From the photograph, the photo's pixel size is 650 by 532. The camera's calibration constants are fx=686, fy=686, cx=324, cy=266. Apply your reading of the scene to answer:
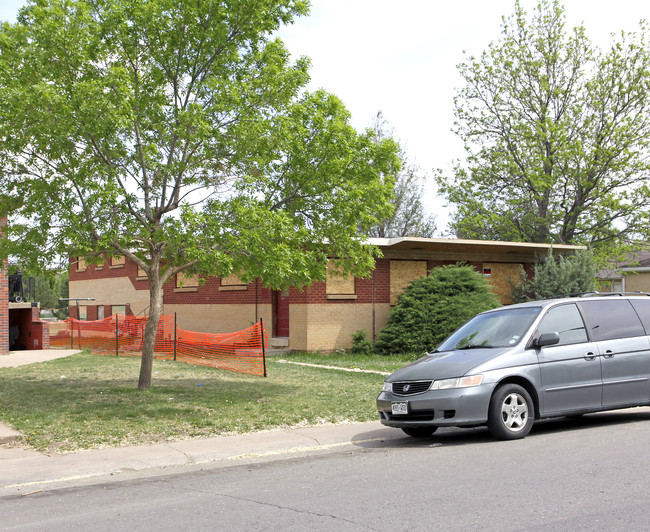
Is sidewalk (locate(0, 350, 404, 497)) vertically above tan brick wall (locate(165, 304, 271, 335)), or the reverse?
tan brick wall (locate(165, 304, 271, 335))

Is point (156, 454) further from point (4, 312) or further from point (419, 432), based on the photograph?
point (4, 312)

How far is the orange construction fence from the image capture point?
1805cm

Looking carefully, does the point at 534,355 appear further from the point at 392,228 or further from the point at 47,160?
the point at 392,228

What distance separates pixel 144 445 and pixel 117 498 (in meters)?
2.51

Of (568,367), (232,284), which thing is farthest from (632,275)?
(568,367)

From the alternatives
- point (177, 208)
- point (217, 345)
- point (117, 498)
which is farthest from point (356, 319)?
point (117, 498)

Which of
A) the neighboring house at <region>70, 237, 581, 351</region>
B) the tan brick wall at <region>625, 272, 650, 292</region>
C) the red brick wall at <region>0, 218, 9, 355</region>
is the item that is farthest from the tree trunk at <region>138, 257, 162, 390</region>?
the tan brick wall at <region>625, 272, 650, 292</region>

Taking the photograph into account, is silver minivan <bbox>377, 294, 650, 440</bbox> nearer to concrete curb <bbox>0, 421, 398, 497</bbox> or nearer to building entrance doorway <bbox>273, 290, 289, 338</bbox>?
concrete curb <bbox>0, 421, 398, 497</bbox>

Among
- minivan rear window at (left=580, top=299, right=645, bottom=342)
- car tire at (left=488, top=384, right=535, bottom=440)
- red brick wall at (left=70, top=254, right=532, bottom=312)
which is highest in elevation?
red brick wall at (left=70, top=254, right=532, bottom=312)

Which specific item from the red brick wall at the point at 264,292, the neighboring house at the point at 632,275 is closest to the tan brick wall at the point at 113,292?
the red brick wall at the point at 264,292

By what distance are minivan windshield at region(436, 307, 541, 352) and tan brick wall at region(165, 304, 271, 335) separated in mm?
14834

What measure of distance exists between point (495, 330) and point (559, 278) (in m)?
15.6

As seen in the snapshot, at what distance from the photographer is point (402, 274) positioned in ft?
76.2

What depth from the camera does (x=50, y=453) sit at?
27.4 feet
